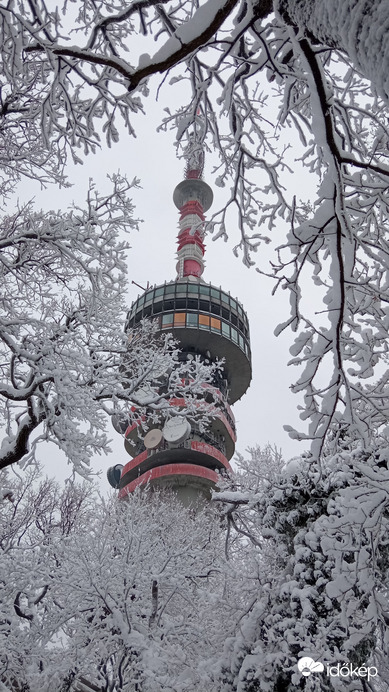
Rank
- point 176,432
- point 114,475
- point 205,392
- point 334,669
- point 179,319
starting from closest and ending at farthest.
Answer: point 334,669, point 176,432, point 205,392, point 179,319, point 114,475

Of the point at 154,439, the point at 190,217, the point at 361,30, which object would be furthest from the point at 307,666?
the point at 190,217

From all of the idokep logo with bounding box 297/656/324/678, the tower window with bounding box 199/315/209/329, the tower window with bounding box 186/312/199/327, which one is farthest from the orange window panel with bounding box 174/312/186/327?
the idokep logo with bounding box 297/656/324/678

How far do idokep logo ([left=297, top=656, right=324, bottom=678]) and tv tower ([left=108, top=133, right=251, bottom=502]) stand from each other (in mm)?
28993

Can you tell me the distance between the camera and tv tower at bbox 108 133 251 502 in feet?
129

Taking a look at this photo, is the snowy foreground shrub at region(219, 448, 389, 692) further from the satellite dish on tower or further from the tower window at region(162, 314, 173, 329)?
the satellite dish on tower

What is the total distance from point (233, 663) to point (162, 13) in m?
8.07

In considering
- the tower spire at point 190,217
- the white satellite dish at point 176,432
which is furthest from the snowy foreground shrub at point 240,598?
the tower spire at point 190,217

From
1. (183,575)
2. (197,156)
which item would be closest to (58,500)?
(183,575)

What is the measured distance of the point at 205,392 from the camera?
39.8 meters

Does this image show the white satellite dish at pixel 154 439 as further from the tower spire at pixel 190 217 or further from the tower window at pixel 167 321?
the tower spire at pixel 190 217

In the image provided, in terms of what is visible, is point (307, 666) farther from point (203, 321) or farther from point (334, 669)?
point (203, 321)

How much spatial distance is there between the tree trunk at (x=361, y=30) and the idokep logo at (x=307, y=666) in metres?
6.78

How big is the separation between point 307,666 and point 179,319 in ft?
125

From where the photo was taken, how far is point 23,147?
763 cm
